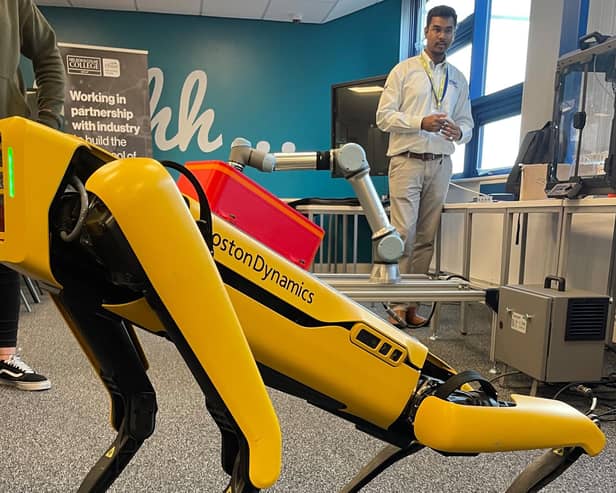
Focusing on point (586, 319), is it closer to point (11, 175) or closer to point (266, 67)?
point (11, 175)

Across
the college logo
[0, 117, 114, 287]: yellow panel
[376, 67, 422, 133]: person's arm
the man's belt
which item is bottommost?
[0, 117, 114, 287]: yellow panel

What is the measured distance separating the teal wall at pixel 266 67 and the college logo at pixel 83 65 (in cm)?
50

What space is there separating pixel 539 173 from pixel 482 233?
45.3 inches

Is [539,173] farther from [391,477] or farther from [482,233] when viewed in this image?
[391,477]

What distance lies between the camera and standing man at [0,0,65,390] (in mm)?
1298

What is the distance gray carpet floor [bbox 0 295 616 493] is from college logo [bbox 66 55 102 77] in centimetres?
321

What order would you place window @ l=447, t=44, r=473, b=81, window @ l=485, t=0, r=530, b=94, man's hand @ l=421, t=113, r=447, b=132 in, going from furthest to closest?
window @ l=447, t=44, r=473, b=81, window @ l=485, t=0, r=530, b=94, man's hand @ l=421, t=113, r=447, b=132

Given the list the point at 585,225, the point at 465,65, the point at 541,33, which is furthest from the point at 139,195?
the point at 465,65

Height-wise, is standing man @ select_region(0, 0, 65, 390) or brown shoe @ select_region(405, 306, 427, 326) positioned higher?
standing man @ select_region(0, 0, 65, 390)

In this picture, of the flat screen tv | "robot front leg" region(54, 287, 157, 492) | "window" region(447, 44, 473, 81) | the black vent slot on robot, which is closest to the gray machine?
the black vent slot on robot

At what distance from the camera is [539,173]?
84.7 inches

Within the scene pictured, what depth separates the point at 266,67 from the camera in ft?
15.2

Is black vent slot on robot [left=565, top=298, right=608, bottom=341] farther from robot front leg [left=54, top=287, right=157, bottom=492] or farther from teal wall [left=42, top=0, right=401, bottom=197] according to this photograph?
teal wall [left=42, top=0, right=401, bottom=197]

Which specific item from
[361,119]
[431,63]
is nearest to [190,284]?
[431,63]
